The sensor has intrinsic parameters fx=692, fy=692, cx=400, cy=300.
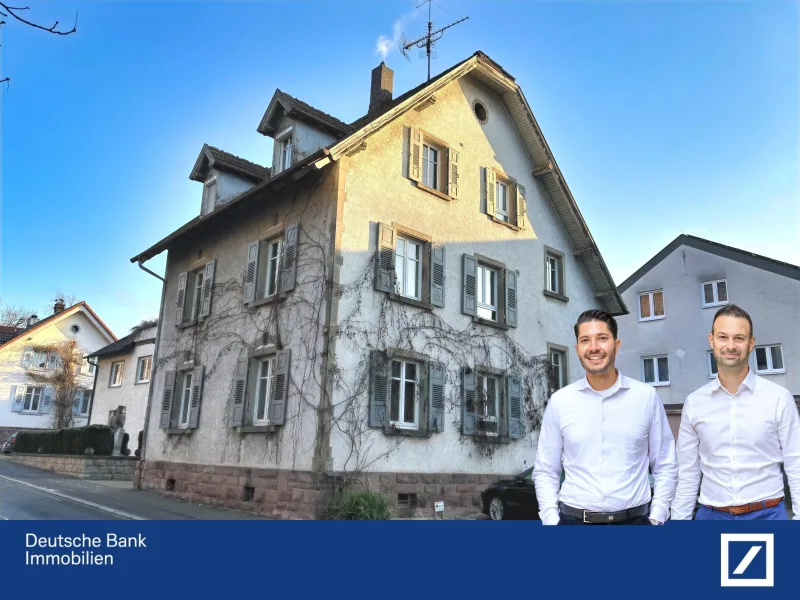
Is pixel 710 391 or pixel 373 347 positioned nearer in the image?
pixel 710 391

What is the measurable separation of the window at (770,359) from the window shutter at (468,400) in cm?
1271

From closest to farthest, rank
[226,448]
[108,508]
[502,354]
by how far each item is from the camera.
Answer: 1. [108,508]
2. [226,448]
3. [502,354]

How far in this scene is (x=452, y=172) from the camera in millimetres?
16000

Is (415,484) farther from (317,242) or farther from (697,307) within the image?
(697,307)

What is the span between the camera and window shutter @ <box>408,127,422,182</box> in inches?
588

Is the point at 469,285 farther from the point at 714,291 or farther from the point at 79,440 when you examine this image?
the point at 79,440

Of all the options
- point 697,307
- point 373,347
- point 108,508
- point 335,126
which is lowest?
point 108,508

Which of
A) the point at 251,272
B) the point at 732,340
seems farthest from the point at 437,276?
the point at 732,340

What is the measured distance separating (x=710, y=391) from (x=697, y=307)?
2338cm

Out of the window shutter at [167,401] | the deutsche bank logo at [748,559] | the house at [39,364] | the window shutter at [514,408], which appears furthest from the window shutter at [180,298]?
the house at [39,364]

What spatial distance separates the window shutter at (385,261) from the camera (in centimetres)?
1362

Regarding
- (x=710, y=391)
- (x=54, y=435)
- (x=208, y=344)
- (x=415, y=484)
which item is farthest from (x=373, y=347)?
(x=54, y=435)

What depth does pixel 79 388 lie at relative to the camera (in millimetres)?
40594

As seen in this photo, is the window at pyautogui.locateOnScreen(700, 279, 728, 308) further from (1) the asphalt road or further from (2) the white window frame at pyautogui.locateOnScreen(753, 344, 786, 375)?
(1) the asphalt road
